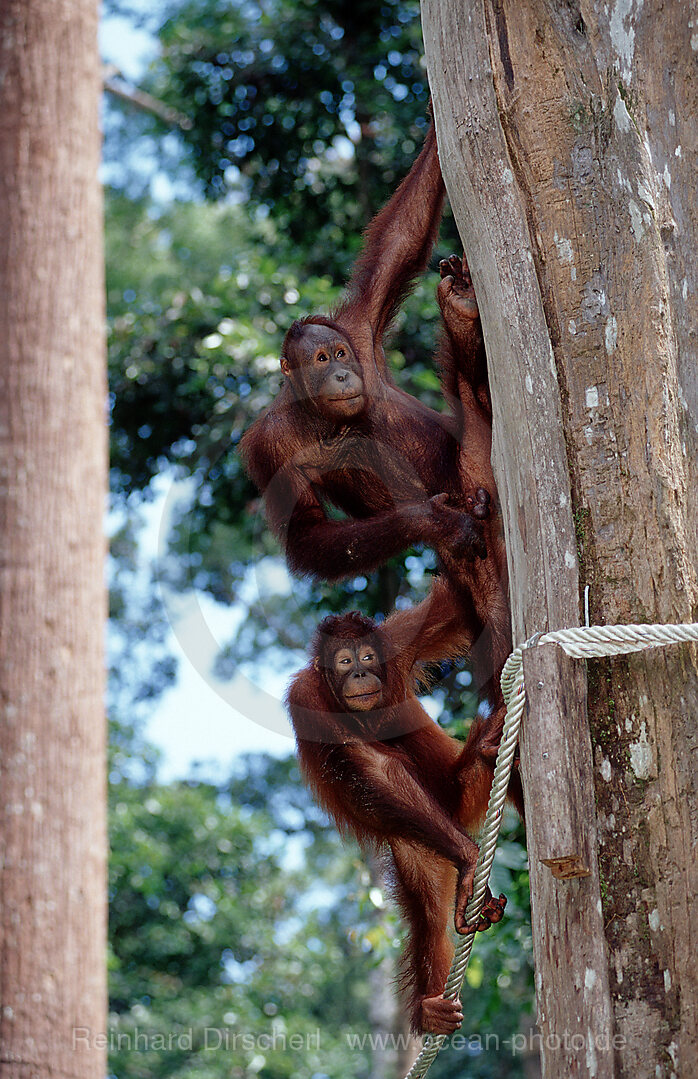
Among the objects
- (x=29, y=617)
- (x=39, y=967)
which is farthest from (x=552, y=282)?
(x=39, y=967)

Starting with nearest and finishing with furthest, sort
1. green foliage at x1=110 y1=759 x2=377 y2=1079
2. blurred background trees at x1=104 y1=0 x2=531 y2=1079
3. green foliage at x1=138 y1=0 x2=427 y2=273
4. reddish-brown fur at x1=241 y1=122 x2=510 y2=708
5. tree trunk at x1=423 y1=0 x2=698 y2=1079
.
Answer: tree trunk at x1=423 y1=0 x2=698 y2=1079
reddish-brown fur at x1=241 y1=122 x2=510 y2=708
blurred background trees at x1=104 y1=0 x2=531 y2=1079
green foliage at x1=138 y1=0 x2=427 y2=273
green foliage at x1=110 y1=759 x2=377 y2=1079

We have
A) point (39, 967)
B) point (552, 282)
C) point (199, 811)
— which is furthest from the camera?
point (199, 811)

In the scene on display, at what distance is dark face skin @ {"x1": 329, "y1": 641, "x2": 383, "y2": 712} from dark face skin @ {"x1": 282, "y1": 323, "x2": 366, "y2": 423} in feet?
2.39

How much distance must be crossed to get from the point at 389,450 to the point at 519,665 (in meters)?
1.38

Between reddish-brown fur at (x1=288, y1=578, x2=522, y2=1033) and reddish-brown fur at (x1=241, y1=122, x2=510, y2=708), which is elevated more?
reddish-brown fur at (x1=241, y1=122, x2=510, y2=708)

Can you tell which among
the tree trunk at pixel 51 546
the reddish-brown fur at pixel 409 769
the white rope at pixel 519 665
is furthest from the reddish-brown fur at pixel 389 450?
the white rope at pixel 519 665

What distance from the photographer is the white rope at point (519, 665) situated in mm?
2068

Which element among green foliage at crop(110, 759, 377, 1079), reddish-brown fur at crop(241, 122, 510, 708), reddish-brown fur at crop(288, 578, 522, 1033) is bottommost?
green foliage at crop(110, 759, 377, 1079)

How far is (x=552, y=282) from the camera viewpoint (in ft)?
7.78

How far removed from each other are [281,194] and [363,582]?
9.81 ft

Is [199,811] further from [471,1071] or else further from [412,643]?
[412,643]

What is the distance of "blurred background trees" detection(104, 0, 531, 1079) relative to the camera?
6.22m

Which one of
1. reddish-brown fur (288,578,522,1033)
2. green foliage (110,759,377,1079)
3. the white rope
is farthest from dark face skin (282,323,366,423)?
green foliage (110,759,377,1079)

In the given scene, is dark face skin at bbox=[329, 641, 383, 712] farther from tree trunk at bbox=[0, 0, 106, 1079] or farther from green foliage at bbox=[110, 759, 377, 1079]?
green foliage at bbox=[110, 759, 377, 1079]
